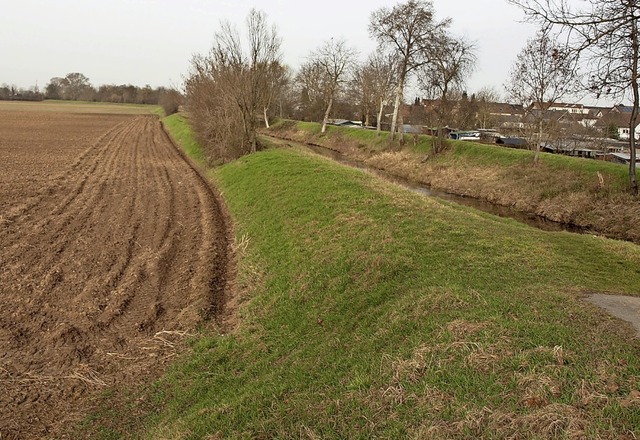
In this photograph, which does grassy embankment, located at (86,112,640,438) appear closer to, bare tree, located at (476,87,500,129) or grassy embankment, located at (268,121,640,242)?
grassy embankment, located at (268,121,640,242)

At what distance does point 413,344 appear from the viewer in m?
5.68

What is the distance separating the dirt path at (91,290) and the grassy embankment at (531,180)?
13.8m

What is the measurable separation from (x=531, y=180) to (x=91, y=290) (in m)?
20.1

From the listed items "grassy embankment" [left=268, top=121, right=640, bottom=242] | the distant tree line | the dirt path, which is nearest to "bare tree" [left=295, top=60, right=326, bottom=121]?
"grassy embankment" [left=268, top=121, right=640, bottom=242]

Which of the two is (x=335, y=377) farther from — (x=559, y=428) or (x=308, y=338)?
(x=559, y=428)

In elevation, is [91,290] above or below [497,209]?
below

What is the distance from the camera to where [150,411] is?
588cm

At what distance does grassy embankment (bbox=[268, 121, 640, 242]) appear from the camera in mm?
17562

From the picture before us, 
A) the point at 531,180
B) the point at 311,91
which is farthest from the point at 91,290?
the point at 311,91

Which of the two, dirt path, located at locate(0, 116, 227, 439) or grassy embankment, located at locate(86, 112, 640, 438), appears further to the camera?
dirt path, located at locate(0, 116, 227, 439)

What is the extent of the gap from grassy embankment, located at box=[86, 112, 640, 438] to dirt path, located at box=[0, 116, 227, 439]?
752 millimetres

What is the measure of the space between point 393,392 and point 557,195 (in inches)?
725

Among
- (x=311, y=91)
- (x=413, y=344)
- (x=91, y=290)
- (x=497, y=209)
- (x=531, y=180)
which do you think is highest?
(x=311, y=91)

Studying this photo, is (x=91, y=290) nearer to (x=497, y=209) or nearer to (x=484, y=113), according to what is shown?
(x=497, y=209)
